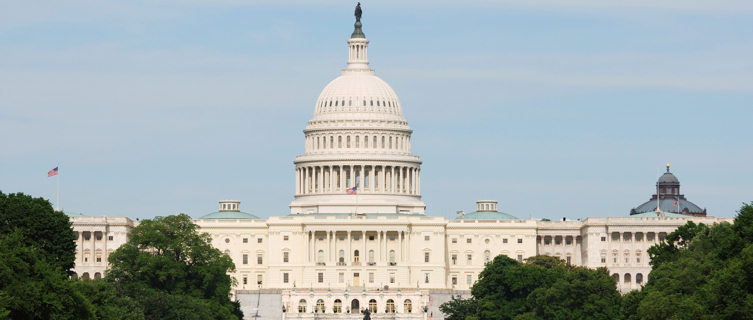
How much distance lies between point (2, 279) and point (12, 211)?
4131 cm

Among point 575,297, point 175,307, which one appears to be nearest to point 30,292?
point 175,307

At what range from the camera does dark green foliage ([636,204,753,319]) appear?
119562 mm

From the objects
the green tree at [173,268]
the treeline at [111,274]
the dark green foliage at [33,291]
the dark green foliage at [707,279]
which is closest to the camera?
the dark green foliage at [33,291]

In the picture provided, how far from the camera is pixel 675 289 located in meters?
143

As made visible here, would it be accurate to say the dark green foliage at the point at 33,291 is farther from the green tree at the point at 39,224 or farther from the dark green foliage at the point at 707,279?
the dark green foliage at the point at 707,279

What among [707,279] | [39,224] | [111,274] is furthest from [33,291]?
[111,274]

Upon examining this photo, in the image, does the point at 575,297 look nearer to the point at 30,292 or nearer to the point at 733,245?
the point at 733,245

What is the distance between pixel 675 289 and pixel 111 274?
62175 mm

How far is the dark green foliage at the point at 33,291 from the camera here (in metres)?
118

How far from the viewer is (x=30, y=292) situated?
391 ft

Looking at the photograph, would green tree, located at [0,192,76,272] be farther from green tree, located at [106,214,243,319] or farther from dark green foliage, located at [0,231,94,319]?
dark green foliage, located at [0,231,94,319]

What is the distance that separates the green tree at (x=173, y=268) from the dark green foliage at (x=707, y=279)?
40.3m

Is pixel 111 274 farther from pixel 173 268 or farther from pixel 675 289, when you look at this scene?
pixel 675 289

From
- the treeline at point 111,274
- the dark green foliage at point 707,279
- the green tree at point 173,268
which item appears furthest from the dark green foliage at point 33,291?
the green tree at point 173,268
